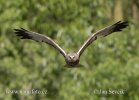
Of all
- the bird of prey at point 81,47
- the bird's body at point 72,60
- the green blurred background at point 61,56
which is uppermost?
the green blurred background at point 61,56

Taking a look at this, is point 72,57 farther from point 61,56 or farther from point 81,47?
point 61,56

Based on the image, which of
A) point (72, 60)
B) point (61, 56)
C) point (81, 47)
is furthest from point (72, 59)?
point (61, 56)

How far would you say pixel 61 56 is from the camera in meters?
9.81

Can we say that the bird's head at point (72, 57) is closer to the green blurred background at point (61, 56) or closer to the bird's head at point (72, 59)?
the bird's head at point (72, 59)

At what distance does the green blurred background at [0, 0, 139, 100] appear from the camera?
31.3 ft

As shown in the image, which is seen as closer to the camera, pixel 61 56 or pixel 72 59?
pixel 72 59

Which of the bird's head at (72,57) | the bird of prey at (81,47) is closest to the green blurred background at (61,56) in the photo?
the bird of prey at (81,47)

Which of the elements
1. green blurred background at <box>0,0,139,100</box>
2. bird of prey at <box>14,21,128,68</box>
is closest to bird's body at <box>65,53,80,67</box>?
bird of prey at <box>14,21,128,68</box>

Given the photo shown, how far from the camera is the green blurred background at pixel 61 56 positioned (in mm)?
9547

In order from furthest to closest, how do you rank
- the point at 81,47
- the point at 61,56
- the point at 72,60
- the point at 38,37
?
the point at 61,56, the point at 38,37, the point at 81,47, the point at 72,60

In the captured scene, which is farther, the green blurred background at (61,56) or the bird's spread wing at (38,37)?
the green blurred background at (61,56)

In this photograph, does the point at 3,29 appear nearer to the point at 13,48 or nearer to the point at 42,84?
the point at 13,48

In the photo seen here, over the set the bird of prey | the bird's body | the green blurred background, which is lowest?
the bird's body

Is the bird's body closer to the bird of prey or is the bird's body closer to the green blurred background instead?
the bird of prey
